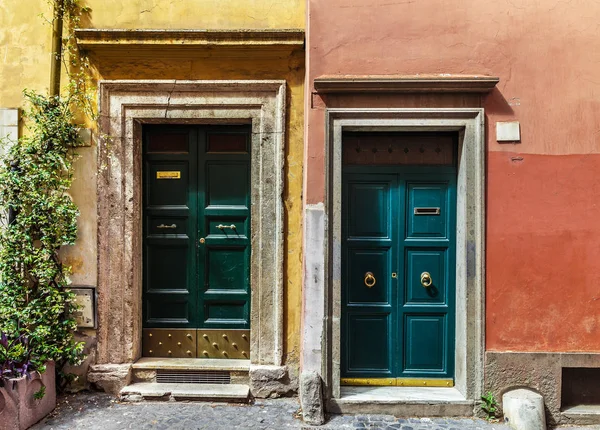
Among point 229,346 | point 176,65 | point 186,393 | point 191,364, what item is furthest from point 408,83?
point 186,393

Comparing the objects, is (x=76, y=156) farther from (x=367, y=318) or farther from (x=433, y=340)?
(x=433, y=340)

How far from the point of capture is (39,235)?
3.86 meters

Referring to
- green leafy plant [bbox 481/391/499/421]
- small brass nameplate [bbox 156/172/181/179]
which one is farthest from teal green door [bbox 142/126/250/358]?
green leafy plant [bbox 481/391/499/421]

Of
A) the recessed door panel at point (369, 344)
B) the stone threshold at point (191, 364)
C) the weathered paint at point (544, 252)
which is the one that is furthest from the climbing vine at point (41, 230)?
the weathered paint at point (544, 252)

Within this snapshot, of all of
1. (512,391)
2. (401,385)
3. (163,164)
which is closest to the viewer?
(512,391)

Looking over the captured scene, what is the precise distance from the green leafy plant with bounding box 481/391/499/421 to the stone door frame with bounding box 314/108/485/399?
79 mm

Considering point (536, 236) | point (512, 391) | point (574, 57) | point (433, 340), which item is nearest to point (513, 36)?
point (574, 57)

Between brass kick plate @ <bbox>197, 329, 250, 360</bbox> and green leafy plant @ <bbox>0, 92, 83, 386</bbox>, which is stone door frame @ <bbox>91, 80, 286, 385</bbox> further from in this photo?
green leafy plant @ <bbox>0, 92, 83, 386</bbox>

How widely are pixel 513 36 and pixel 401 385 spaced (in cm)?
343

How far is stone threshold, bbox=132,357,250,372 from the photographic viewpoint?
13.5 feet

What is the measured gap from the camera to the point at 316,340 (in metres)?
3.69

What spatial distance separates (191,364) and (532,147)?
388cm

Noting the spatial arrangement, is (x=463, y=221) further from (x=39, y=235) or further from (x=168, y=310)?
(x=39, y=235)

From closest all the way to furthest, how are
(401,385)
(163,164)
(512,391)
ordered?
1. (512,391)
2. (401,385)
3. (163,164)
